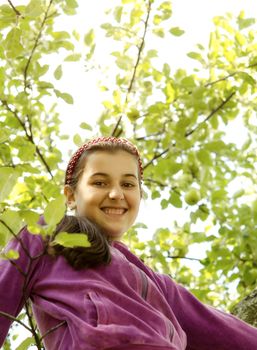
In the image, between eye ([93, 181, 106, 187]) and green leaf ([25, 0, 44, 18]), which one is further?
green leaf ([25, 0, 44, 18])

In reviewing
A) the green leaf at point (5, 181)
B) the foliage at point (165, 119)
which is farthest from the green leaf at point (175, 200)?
the green leaf at point (5, 181)

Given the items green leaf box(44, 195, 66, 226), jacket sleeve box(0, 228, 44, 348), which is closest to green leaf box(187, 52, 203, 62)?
jacket sleeve box(0, 228, 44, 348)

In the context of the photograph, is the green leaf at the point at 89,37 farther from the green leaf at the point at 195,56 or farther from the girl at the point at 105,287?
the girl at the point at 105,287

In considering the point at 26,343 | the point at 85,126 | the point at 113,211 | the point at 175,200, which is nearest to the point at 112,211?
the point at 113,211

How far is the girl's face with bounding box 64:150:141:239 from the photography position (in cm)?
129

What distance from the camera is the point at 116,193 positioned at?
1.28 meters

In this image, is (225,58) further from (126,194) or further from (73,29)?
(126,194)

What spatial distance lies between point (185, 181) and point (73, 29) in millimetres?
811

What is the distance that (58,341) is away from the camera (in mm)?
1092

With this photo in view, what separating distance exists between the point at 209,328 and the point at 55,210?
656 millimetres

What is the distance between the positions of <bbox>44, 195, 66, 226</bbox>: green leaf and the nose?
0.44 metres

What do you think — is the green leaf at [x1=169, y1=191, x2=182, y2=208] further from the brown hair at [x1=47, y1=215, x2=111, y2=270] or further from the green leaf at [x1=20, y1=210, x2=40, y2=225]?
the green leaf at [x1=20, y1=210, x2=40, y2=225]

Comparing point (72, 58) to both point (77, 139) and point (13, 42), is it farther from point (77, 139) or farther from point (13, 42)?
point (13, 42)

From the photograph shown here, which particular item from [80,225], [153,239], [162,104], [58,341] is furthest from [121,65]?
[58,341]
